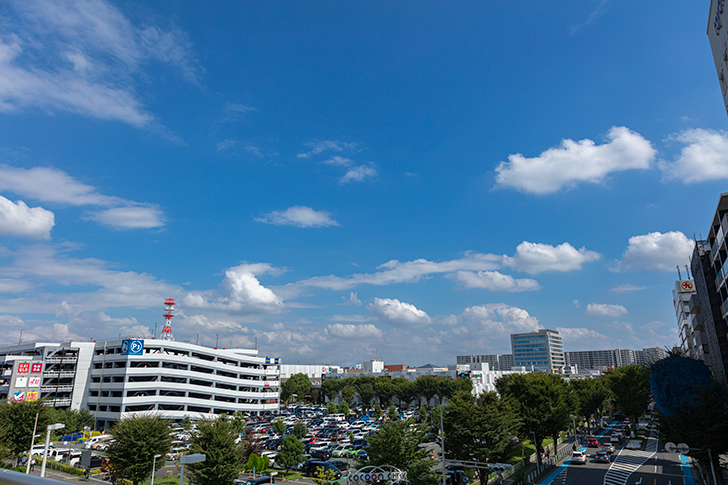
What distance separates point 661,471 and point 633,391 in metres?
36.8

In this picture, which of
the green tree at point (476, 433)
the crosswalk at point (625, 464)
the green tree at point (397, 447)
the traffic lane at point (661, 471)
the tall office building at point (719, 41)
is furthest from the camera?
the crosswalk at point (625, 464)

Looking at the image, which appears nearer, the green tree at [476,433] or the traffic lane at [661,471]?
the green tree at [476,433]

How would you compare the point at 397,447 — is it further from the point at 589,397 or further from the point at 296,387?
the point at 296,387

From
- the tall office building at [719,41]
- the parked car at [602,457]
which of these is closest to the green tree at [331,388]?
the parked car at [602,457]

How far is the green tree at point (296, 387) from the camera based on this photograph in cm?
13525

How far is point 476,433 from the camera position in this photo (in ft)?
136

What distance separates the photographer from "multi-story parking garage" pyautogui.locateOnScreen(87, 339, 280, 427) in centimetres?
8338

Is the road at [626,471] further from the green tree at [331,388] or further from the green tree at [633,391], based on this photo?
the green tree at [331,388]

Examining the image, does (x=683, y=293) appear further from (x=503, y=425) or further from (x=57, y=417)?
(x=57, y=417)

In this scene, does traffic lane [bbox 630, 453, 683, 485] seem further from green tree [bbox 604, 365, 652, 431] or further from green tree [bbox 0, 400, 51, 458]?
green tree [bbox 0, 400, 51, 458]

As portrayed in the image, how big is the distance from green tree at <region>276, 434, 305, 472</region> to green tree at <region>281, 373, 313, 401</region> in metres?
93.4

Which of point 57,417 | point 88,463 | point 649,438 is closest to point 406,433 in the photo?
point 88,463

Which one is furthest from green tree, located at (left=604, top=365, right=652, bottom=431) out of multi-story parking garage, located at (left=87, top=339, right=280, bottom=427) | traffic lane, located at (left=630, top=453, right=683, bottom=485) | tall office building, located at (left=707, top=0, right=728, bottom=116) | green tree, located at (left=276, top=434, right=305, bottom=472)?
multi-story parking garage, located at (left=87, top=339, right=280, bottom=427)

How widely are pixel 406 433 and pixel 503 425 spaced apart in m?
11.6
